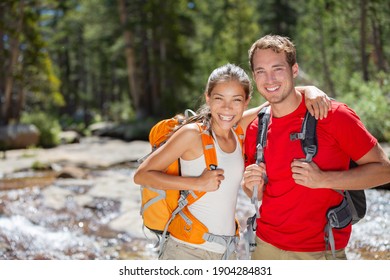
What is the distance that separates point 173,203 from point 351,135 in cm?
106

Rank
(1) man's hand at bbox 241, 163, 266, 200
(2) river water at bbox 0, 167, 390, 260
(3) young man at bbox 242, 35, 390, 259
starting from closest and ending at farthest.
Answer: (3) young man at bbox 242, 35, 390, 259 < (1) man's hand at bbox 241, 163, 266, 200 < (2) river water at bbox 0, 167, 390, 260

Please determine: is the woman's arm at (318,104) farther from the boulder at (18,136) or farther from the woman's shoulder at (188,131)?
the boulder at (18,136)

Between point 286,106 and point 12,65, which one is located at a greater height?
point 286,106

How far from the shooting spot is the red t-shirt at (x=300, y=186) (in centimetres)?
231

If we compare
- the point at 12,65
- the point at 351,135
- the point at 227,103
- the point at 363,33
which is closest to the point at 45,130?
the point at 12,65

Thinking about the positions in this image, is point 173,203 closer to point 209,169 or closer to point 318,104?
point 209,169

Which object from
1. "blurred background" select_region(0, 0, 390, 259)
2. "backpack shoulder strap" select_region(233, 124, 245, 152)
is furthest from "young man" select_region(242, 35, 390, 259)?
"blurred background" select_region(0, 0, 390, 259)

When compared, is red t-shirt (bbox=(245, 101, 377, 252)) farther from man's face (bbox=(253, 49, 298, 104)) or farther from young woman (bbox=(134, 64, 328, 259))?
young woman (bbox=(134, 64, 328, 259))

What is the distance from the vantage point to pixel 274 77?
8.17 feet

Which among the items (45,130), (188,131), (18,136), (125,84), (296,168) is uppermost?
(188,131)

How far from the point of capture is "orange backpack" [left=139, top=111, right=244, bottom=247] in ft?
8.46

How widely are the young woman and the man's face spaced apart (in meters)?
0.14

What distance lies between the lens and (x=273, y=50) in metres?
2.50
